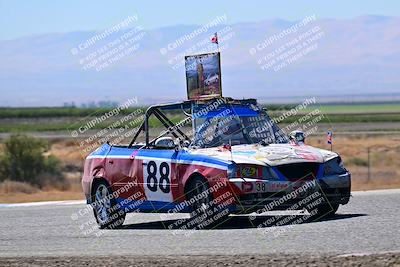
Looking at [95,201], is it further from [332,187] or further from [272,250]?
[272,250]

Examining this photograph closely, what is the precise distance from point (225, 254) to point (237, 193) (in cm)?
238

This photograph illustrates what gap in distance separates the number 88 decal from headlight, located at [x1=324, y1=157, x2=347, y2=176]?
7.19 ft

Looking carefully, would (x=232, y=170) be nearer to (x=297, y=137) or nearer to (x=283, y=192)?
(x=283, y=192)

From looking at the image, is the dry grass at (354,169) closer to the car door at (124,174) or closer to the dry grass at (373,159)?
the dry grass at (373,159)

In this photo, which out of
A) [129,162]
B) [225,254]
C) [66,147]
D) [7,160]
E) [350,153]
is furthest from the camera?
[66,147]

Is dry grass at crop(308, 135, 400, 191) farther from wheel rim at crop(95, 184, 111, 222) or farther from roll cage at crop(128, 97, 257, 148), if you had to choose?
wheel rim at crop(95, 184, 111, 222)

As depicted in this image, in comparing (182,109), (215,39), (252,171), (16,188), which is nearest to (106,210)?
(182,109)

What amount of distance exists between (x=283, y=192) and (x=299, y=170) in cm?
41

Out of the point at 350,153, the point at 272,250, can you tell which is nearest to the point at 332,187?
the point at 272,250

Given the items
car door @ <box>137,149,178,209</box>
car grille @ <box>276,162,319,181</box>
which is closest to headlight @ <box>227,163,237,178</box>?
car grille @ <box>276,162,319,181</box>

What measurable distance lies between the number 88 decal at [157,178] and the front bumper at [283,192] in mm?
1387

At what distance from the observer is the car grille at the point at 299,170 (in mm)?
13961

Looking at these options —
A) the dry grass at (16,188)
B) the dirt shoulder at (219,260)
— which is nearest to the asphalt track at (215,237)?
the dirt shoulder at (219,260)

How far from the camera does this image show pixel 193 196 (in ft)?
47.0
